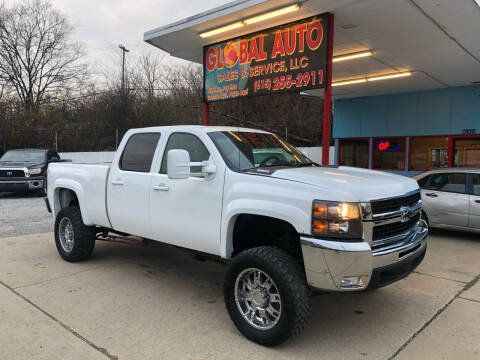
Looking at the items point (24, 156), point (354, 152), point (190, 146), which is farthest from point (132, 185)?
point (354, 152)

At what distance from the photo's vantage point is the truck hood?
10.6ft

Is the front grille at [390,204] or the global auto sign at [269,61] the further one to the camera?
the global auto sign at [269,61]

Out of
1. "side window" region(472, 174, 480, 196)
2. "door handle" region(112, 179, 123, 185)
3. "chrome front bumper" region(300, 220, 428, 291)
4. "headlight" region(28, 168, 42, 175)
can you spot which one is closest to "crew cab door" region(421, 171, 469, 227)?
"side window" region(472, 174, 480, 196)

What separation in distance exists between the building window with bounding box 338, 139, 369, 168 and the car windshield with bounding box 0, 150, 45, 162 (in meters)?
11.0

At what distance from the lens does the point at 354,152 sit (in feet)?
49.6

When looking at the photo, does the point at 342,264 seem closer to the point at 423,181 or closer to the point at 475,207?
the point at 475,207

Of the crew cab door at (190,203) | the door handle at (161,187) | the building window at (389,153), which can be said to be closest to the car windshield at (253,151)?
the crew cab door at (190,203)

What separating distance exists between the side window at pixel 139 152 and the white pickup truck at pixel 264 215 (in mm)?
15

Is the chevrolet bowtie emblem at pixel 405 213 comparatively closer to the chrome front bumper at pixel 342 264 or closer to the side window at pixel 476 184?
the chrome front bumper at pixel 342 264

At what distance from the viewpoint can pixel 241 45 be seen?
28.6ft

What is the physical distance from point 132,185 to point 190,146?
3.08 ft

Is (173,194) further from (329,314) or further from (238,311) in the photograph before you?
(329,314)

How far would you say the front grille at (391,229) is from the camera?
3395 millimetres

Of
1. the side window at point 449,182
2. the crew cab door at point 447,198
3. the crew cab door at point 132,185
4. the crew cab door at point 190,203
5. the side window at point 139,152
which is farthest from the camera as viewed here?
the side window at point 449,182
